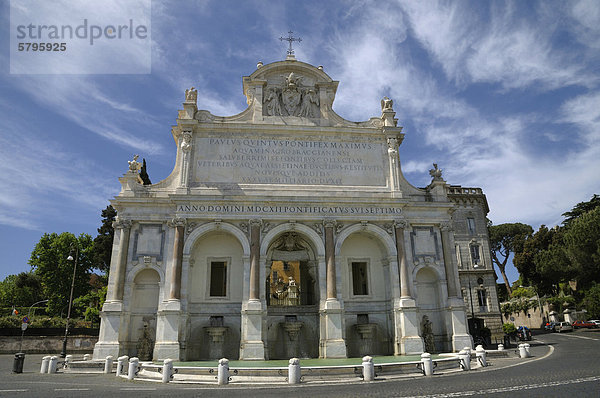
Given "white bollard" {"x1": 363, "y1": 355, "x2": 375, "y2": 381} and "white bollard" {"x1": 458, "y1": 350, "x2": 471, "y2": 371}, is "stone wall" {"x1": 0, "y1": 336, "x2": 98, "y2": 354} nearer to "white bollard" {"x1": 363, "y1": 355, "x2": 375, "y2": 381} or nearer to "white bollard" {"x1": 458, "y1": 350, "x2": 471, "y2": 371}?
"white bollard" {"x1": 363, "y1": 355, "x2": 375, "y2": 381}

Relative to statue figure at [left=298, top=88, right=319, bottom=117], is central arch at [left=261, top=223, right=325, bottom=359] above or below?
Answer: below

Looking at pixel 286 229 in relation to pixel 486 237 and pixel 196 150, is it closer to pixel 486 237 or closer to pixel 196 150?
pixel 196 150

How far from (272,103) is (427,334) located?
17.8 m

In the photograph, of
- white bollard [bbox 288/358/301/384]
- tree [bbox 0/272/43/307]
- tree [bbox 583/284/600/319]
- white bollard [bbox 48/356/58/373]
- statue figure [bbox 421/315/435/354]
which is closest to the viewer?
white bollard [bbox 288/358/301/384]

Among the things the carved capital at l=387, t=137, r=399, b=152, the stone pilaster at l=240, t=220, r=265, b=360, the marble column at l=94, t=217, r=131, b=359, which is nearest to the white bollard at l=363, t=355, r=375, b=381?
the stone pilaster at l=240, t=220, r=265, b=360

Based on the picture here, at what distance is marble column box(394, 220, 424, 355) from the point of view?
2297 cm

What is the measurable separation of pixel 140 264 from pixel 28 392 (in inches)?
460

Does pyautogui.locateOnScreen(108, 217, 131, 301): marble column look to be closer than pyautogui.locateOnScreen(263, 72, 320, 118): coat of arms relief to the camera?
Yes

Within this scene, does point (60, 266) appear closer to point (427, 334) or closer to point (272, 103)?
point (272, 103)

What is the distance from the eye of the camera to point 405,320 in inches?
926

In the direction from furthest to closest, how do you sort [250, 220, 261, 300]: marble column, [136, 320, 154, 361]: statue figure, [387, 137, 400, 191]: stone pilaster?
[387, 137, 400, 191]: stone pilaster
[250, 220, 261, 300]: marble column
[136, 320, 154, 361]: statue figure

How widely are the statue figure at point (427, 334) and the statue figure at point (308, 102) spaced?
15.2m

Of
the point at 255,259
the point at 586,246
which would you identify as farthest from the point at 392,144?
the point at 586,246

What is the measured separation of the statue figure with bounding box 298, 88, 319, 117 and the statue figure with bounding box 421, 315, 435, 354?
1522cm
